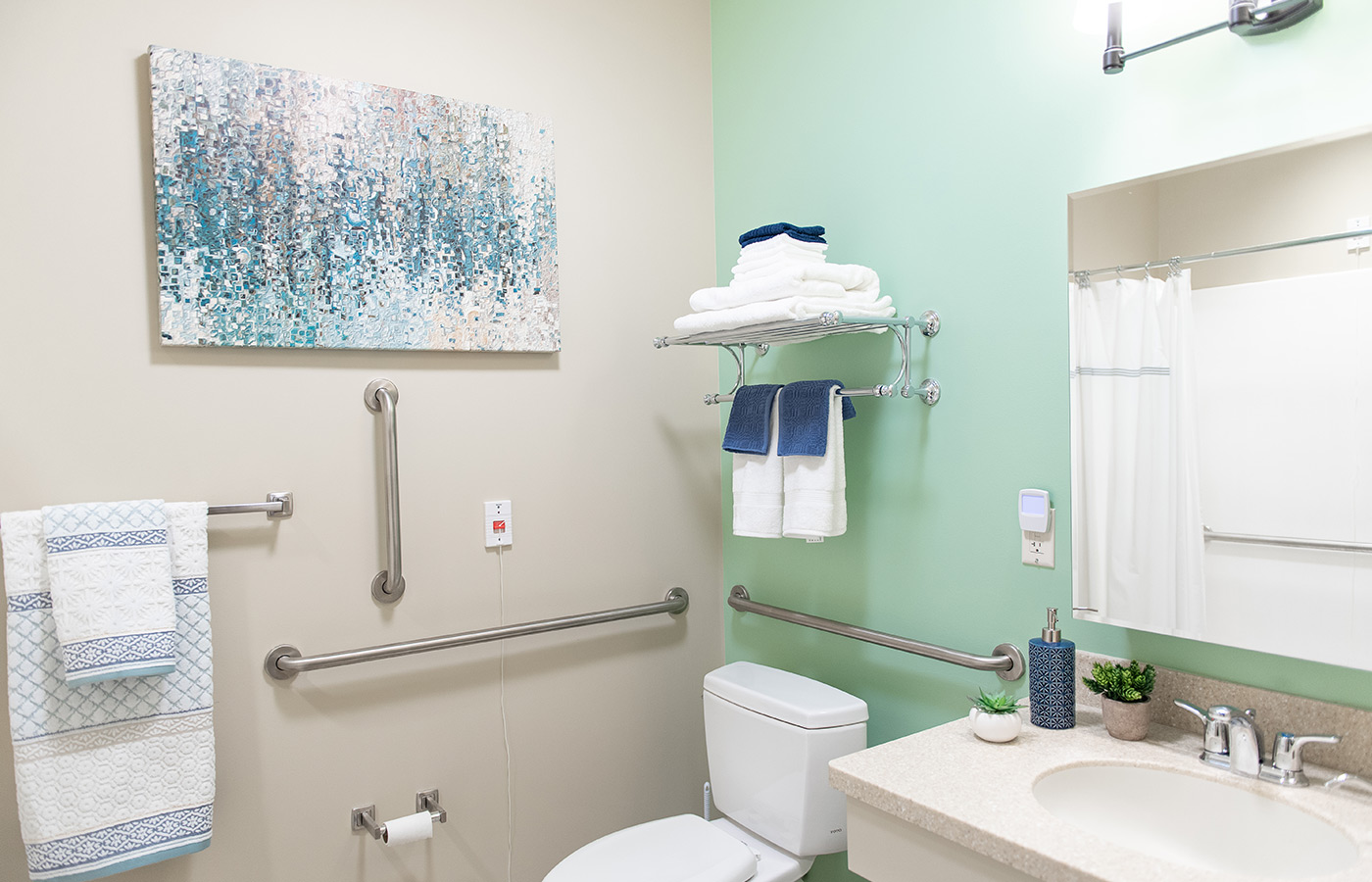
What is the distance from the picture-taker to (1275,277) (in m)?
1.17

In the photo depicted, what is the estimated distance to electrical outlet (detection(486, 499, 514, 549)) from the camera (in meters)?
1.86

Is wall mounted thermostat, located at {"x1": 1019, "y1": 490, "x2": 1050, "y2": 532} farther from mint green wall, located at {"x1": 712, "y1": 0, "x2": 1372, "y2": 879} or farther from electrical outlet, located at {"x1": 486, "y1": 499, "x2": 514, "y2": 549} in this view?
electrical outlet, located at {"x1": 486, "y1": 499, "x2": 514, "y2": 549}

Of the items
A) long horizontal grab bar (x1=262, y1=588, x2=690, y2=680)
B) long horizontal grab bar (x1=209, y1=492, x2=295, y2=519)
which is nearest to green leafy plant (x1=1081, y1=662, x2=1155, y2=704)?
long horizontal grab bar (x1=262, y1=588, x2=690, y2=680)

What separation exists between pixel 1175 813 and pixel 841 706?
61 centimetres


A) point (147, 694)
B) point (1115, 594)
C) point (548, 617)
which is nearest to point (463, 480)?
point (548, 617)

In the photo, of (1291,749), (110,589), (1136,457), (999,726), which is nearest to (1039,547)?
(1136,457)

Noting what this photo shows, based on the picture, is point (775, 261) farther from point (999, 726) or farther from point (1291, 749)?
point (1291, 749)

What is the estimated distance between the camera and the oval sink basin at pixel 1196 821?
3.48 feet

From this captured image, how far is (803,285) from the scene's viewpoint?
1590 mm

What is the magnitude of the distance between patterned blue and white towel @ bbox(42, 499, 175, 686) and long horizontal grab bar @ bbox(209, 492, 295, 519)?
0.41ft

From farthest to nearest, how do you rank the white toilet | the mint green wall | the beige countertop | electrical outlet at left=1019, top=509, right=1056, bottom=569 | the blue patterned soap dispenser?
the white toilet → electrical outlet at left=1019, top=509, right=1056, bottom=569 → the blue patterned soap dispenser → the mint green wall → the beige countertop

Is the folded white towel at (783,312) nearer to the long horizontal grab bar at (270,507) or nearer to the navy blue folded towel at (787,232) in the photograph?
the navy blue folded towel at (787,232)

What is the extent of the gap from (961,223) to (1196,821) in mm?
1085

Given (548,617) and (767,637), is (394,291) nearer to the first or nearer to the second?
(548,617)
